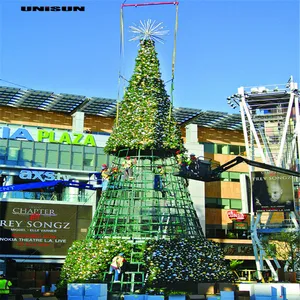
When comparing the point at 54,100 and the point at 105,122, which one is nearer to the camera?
the point at 54,100

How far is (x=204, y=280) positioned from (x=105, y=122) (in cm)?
3833

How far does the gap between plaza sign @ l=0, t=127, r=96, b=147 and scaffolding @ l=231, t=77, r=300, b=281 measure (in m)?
15.2

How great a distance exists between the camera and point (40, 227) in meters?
43.8

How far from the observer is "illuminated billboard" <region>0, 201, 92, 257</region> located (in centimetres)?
4288

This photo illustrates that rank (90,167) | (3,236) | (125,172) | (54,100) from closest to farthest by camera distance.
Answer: (125,172) < (3,236) < (90,167) < (54,100)

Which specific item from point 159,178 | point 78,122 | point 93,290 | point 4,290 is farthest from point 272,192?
point 4,290

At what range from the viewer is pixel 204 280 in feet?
78.8

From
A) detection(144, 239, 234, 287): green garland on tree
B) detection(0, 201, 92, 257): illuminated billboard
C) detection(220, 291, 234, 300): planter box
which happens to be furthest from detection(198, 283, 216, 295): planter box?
detection(0, 201, 92, 257): illuminated billboard

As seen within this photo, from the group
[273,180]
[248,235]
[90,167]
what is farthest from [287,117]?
[90,167]

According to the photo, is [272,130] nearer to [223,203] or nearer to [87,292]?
[223,203]

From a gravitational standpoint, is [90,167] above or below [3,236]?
above

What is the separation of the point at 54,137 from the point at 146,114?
1058 inches

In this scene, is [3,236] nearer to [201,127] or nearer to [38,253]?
[38,253]

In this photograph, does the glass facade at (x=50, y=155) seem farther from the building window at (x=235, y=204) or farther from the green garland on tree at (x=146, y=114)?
the green garland on tree at (x=146, y=114)
